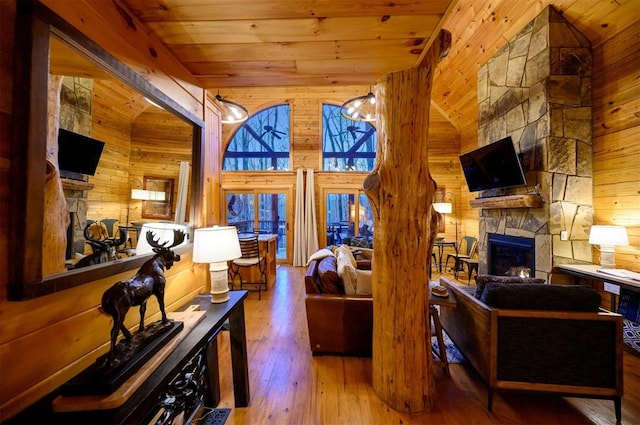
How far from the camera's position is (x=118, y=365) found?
836 mm

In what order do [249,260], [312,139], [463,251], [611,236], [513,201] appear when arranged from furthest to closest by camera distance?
[312,139]
[463,251]
[249,260]
[513,201]
[611,236]

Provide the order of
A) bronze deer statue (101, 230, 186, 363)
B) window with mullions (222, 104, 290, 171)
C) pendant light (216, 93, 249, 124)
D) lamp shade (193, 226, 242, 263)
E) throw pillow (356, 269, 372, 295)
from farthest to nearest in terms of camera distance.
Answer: window with mullions (222, 104, 290, 171) < pendant light (216, 93, 249, 124) < throw pillow (356, 269, 372, 295) < lamp shade (193, 226, 242, 263) < bronze deer statue (101, 230, 186, 363)

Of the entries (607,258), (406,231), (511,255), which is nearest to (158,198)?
(406,231)

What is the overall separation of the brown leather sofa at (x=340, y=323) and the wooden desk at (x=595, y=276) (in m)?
2.43

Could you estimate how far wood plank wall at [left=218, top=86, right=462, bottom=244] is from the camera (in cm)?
632

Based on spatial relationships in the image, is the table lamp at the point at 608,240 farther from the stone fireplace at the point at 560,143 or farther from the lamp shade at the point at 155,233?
the lamp shade at the point at 155,233

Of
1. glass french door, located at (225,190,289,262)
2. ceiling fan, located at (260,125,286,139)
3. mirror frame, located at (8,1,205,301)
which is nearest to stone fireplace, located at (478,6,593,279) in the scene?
mirror frame, located at (8,1,205,301)

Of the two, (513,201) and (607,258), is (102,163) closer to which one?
(513,201)

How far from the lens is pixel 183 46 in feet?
4.99

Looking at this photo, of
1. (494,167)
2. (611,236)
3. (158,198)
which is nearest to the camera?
(158,198)

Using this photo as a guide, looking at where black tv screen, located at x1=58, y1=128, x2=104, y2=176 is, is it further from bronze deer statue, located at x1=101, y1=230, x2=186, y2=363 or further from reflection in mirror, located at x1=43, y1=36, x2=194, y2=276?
bronze deer statue, located at x1=101, y1=230, x2=186, y2=363

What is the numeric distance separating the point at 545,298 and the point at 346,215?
4.97 m

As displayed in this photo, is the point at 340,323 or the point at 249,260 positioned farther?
the point at 249,260

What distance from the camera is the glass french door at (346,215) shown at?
6.48 m
